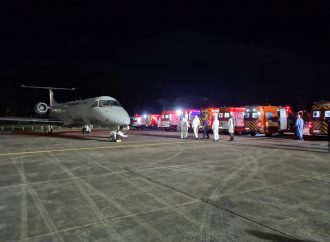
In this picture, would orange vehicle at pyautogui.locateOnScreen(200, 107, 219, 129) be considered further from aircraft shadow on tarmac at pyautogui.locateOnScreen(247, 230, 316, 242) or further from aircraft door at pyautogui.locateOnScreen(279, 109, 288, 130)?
aircraft shadow on tarmac at pyautogui.locateOnScreen(247, 230, 316, 242)

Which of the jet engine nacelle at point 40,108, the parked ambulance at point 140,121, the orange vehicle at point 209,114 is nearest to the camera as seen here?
the orange vehicle at point 209,114

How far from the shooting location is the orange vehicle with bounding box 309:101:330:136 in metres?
19.5

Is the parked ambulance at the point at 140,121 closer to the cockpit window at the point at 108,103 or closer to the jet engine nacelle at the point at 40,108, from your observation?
the jet engine nacelle at the point at 40,108

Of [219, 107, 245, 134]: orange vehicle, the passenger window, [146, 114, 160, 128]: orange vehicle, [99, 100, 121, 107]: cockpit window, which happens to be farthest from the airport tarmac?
[146, 114, 160, 128]: orange vehicle

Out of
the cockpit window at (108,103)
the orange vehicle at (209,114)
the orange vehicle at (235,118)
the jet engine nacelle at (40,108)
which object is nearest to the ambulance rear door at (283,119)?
the orange vehicle at (235,118)

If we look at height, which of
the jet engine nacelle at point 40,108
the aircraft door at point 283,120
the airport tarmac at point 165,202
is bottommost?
the airport tarmac at point 165,202

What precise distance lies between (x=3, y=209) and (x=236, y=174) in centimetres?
585

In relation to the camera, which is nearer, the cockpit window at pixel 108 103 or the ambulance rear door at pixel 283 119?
the cockpit window at pixel 108 103

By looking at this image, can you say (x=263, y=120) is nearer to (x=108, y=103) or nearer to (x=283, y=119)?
(x=283, y=119)

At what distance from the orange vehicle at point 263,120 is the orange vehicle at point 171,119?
1007 cm

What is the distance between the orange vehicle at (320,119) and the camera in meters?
19.5

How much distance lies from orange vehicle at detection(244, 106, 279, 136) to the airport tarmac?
530 inches

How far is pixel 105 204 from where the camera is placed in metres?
5.50

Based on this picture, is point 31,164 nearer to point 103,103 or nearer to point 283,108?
point 103,103
